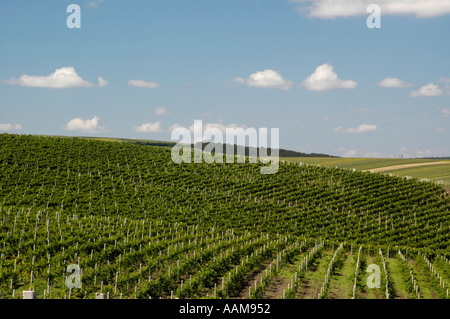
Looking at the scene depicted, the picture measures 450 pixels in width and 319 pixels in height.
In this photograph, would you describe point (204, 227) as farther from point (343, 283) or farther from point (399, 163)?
point (399, 163)

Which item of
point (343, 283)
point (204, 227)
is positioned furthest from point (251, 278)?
point (204, 227)

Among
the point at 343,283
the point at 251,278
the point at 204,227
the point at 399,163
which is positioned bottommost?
the point at 343,283

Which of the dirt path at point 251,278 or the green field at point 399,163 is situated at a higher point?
the green field at point 399,163

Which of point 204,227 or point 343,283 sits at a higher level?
point 204,227

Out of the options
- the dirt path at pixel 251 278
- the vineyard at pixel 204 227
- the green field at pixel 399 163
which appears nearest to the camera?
the dirt path at pixel 251 278

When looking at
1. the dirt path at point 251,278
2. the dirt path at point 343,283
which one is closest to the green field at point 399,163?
the dirt path at point 343,283

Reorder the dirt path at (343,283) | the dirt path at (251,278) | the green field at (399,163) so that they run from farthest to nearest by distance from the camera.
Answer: the green field at (399,163)
the dirt path at (343,283)
the dirt path at (251,278)

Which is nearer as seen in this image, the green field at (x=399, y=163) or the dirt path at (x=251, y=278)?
the dirt path at (x=251, y=278)

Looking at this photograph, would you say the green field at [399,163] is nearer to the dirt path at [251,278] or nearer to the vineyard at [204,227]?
the vineyard at [204,227]

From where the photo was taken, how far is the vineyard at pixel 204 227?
23.1m

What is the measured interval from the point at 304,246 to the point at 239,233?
692 centimetres

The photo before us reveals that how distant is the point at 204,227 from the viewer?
41406 millimetres

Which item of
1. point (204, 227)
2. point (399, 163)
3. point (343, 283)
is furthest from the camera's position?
point (399, 163)

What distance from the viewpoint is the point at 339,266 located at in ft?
94.9
